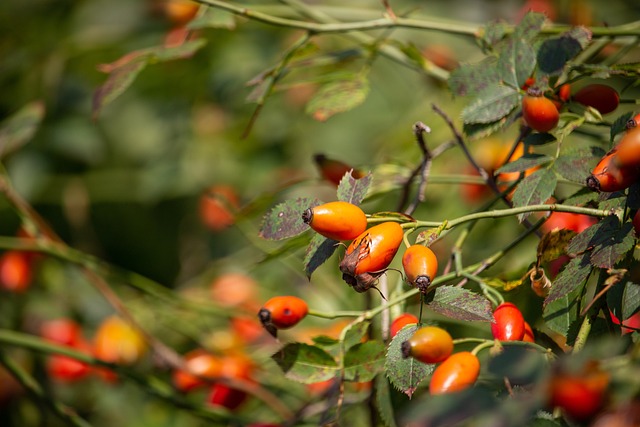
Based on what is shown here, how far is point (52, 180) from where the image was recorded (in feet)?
6.91

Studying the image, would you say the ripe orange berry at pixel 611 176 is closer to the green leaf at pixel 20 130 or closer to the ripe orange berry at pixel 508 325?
the ripe orange berry at pixel 508 325

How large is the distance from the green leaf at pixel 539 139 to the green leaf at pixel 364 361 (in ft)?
0.79

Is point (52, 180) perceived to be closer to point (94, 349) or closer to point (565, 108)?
point (94, 349)

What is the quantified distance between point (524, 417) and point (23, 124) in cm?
107

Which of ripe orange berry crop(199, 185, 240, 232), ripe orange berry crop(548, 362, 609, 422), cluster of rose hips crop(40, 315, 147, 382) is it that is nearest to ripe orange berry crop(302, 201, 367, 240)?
ripe orange berry crop(548, 362, 609, 422)

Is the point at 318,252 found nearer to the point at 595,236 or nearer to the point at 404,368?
the point at 404,368

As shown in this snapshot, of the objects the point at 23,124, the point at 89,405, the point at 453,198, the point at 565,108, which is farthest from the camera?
the point at 89,405

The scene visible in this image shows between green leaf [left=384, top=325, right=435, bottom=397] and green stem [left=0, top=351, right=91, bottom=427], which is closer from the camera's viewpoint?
green leaf [left=384, top=325, right=435, bottom=397]

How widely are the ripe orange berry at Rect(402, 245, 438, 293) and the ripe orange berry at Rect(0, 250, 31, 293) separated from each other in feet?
4.13

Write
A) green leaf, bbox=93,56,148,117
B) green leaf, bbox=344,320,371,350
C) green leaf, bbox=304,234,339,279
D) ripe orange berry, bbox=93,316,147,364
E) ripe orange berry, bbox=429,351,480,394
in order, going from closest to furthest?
ripe orange berry, bbox=429,351,480,394 < green leaf, bbox=304,234,339,279 < green leaf, bbox=344,320,371,350 < green leaf, bbox=93,56,148,117 < ripe orange berry, bbox=93,316,147,364

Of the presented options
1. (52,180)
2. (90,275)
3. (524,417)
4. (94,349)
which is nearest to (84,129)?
(52,180)

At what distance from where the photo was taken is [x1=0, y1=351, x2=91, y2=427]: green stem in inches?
39.7

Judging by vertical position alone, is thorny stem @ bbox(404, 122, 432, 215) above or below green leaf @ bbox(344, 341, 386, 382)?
above

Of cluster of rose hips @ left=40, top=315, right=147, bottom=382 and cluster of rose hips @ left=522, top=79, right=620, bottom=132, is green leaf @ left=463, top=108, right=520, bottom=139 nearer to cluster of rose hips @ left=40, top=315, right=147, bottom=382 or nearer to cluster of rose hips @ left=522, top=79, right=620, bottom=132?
cluster of rose hips @ left=522, top=79, right=620, bottom=132
